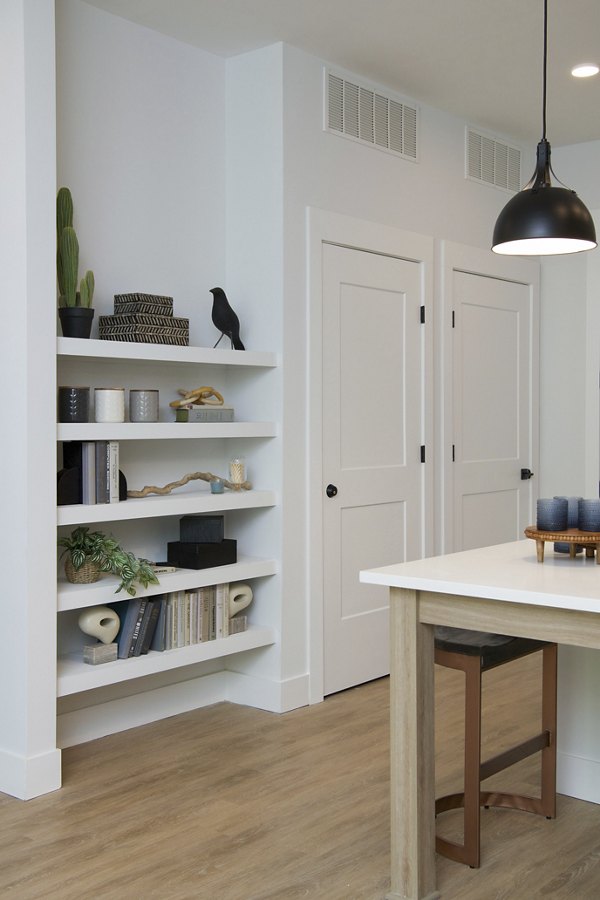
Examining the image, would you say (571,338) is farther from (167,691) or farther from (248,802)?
(248,802)

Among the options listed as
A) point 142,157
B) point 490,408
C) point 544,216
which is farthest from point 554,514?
point 490,408

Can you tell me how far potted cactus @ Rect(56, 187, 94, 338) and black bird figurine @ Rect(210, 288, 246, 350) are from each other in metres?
0.66

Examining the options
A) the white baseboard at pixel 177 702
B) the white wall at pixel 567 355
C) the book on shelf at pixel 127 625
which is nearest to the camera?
the book on shelf at pixel 127 625

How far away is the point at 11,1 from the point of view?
315 centimetres

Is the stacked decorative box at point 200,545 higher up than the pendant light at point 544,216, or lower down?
lower down

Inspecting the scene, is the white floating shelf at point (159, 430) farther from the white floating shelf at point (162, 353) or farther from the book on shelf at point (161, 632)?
the book on shelf at point (161, 632)

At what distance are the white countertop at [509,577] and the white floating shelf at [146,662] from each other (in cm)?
133

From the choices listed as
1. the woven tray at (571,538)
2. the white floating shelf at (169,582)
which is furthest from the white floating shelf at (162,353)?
the woven tray at (571,538)

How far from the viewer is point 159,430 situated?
360cm

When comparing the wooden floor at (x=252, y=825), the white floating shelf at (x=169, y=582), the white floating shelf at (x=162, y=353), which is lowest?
the wooden floor at (x=252, y=825)

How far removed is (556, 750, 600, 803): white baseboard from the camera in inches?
120

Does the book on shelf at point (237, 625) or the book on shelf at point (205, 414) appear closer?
the book on shelf at point (205, 414)

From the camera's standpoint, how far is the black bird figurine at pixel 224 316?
397 centimetres

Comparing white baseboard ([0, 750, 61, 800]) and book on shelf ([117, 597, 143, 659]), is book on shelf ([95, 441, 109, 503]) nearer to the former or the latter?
book on shelf ([117, 597, 143, 659])
